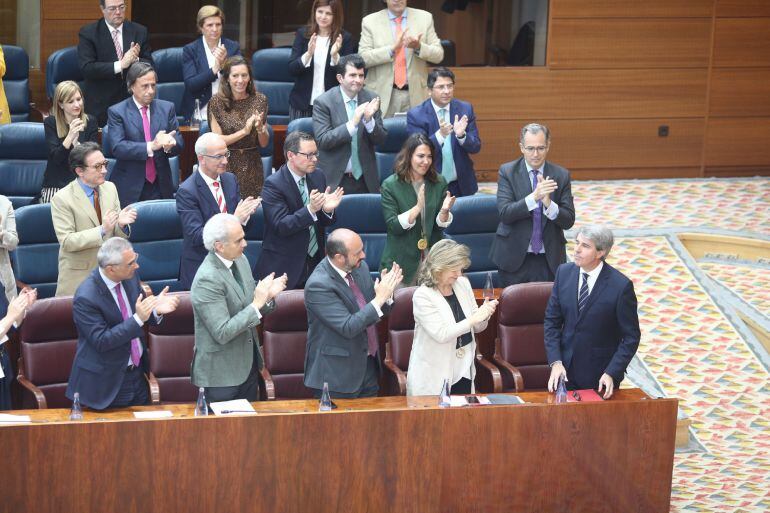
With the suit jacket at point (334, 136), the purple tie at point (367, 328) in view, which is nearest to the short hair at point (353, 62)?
the suit jacket at point (334, 136)

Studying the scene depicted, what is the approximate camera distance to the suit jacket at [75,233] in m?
5.65

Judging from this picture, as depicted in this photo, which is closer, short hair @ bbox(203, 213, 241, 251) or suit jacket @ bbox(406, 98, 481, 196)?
short hair @ bbox(203, 213, 241, 251)

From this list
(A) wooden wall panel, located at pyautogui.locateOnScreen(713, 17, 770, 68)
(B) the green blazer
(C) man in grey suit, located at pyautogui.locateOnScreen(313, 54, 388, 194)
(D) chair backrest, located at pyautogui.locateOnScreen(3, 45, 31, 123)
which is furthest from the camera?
(A) wooden wall panel, located at pyautogui.locateOnScreen(713, 17, 770, 68)

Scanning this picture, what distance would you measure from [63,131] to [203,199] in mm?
1138

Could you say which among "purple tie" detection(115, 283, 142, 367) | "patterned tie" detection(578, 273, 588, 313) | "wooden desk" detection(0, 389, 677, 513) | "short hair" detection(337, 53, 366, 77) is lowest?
"wooden desk" detection(0, 389, 677, 513)

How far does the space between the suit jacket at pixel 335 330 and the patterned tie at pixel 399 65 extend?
2714 mm

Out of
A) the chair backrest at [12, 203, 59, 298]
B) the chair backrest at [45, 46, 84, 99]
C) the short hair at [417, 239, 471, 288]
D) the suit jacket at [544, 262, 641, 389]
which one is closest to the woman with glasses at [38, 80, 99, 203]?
the chair backrest at [12, 203, 59, 298]

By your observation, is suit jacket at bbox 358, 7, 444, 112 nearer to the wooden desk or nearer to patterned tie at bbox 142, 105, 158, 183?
patterned tie at bbox 142, 105, 158, 183

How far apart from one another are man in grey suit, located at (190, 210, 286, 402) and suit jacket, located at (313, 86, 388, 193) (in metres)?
1.78

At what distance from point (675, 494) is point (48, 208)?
10.5 feet

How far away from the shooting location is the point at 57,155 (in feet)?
21.2

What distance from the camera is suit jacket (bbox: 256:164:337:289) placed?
5848 millimetres

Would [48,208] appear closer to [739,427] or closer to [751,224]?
[739,427]

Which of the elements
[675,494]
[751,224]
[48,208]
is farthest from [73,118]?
[751,224]
